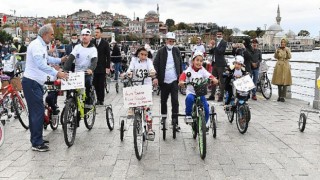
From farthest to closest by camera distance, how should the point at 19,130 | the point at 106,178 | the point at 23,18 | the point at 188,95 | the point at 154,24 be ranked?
the point at 23,18
the point at 154,24
the point at 19,130
the point at 188,95
the point at 106,178

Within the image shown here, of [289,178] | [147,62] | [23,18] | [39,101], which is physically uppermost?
[23,18]

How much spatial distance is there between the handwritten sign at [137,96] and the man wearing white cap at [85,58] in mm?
1584

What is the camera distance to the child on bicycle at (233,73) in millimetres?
8945

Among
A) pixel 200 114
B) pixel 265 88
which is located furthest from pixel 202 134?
pixel 265 88

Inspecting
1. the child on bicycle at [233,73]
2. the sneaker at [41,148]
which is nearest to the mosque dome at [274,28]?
the child on bicycle at [233,73]

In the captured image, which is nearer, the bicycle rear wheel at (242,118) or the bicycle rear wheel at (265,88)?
the bicycle rear wheel at (242,118)

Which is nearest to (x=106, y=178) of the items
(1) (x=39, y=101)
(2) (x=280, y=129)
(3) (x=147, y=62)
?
(1) (x=39, y=101)

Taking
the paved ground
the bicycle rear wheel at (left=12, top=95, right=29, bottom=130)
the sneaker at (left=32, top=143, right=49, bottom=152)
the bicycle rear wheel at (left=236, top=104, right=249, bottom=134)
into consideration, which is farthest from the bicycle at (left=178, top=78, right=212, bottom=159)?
the bicycle rear wheel at (left=12, top=95, right=29, bottom=130)

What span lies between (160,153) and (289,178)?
1970mm

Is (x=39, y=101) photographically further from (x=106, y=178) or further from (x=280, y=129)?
(x=280, y=129)

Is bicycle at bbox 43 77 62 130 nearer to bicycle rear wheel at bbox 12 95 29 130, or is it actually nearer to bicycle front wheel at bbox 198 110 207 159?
bicycle rear wheel at bbox 12 95 29 130

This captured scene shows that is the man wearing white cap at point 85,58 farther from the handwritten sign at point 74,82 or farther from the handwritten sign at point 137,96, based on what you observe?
the handwritten sign at point 137,96

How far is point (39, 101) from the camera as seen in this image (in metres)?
6.68

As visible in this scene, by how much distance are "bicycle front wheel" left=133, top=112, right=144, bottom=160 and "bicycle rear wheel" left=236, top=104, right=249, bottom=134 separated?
7.53 ft
